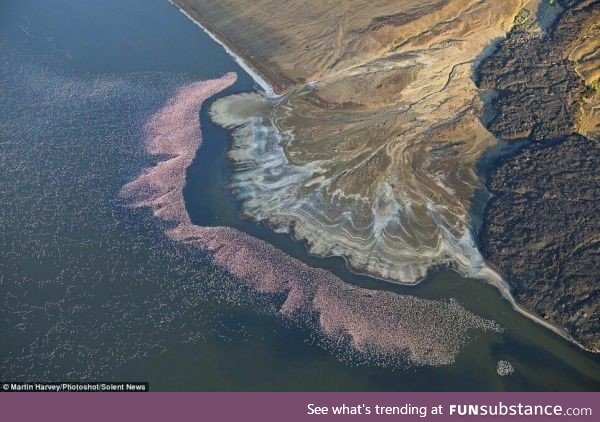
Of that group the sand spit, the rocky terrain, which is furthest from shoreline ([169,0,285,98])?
the rocky terrain

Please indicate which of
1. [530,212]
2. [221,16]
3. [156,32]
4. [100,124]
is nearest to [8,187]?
[100,124]

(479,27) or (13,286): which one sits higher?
(479,27)

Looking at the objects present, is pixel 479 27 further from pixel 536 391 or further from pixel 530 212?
pixel 536 391

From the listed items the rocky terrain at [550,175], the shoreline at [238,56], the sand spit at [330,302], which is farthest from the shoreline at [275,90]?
the sand spit at [330,302]

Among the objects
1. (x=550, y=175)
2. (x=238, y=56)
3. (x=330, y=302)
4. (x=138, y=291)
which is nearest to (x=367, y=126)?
(x=550, y=175)

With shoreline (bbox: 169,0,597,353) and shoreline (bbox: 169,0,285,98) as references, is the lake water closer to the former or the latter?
shoreline (bbox: 169,0,597,353)

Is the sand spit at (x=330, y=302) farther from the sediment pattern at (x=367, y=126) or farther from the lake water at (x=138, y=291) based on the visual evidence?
the sediment pattern at (x=367, y=126)

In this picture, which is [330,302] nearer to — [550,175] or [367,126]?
[367,126]
